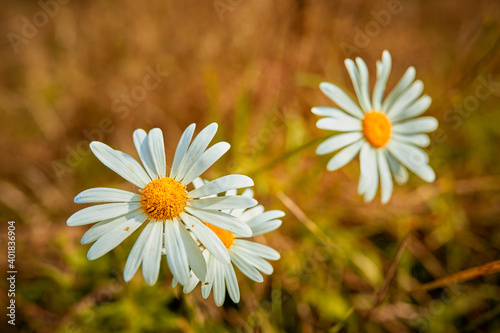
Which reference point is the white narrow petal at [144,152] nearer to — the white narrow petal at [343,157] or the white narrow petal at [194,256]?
the white narrow petal at [194,256]

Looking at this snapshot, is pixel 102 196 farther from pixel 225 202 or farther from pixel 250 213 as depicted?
pixel 250 213

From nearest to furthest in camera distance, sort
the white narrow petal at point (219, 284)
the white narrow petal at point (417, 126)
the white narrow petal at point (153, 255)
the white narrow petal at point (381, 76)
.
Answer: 1. the white narrow petal at point (153, 255)
2. the white narrow petal at point (219, 284)
3. the white narrow petal at point (381, 76)
4. the white narrow petal at point (417, 126)

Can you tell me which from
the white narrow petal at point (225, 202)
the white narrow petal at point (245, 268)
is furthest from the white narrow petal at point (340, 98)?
the white narrow petal at point (245, 268)

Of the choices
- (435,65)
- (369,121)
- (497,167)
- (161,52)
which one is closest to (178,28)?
(161,52)

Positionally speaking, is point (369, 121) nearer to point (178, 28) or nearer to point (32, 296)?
point (32, 296)

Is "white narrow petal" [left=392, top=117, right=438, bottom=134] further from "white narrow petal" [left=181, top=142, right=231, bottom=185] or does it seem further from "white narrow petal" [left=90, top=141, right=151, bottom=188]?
"white narrow petal" [left=90, top=141, right=151, bottom=188]

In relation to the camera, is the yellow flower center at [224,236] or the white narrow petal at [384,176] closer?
the yellow flower center at [224,236]

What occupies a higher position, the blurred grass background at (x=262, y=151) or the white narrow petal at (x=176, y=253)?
the blurred grass background at (x=262, y=151)
